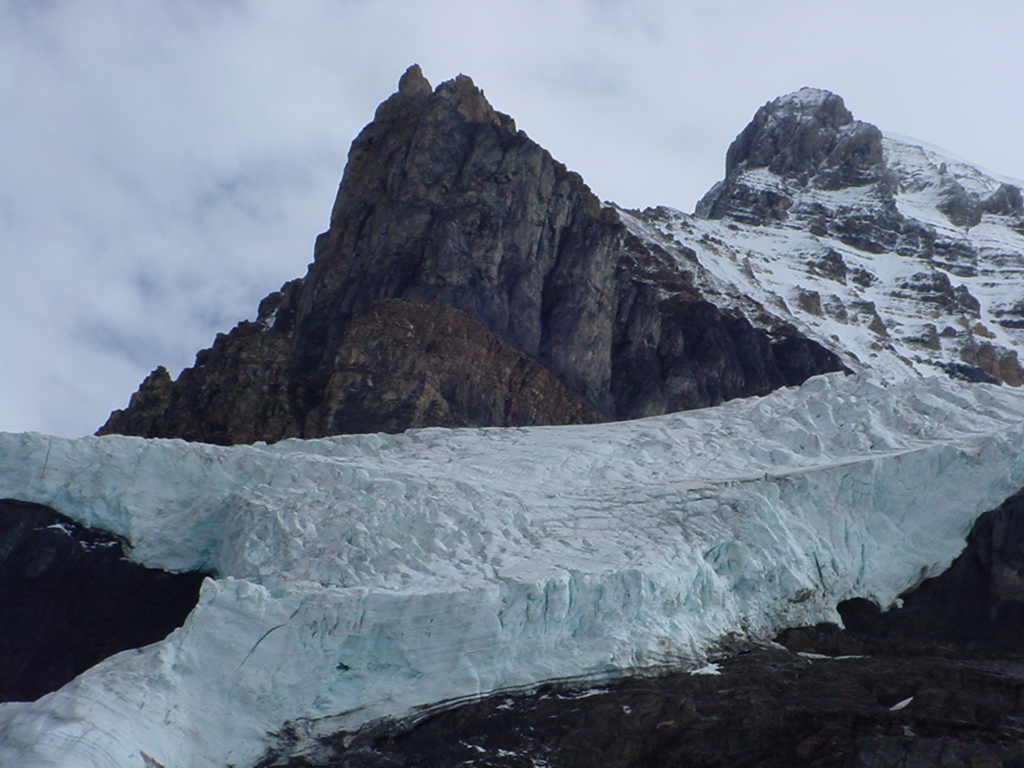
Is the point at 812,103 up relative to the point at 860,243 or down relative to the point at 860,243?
up

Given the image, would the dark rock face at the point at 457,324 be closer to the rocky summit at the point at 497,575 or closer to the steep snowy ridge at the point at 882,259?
the rocky summit at the point at 497,575

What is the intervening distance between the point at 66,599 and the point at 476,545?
29.6 feet

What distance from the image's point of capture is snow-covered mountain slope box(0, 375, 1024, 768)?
58.0ft

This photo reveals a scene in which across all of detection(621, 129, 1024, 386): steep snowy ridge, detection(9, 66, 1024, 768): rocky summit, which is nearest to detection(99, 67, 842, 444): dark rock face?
detection(9, 66, 1024, 768): rocky summit

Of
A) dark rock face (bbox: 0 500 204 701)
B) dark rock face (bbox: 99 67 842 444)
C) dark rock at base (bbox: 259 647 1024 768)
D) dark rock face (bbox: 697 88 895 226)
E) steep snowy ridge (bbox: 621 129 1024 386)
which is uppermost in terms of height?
dark rock face (bbox: 697 88 895 226)

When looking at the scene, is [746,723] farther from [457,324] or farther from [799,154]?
[799,154]

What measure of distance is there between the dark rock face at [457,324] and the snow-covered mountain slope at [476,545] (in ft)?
33.6

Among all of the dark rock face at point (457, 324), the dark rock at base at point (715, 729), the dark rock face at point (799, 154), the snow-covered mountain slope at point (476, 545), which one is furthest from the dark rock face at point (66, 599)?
the dark rock face at point (799, 154)

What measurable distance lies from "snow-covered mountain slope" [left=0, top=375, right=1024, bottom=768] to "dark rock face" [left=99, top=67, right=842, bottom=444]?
33.6ft

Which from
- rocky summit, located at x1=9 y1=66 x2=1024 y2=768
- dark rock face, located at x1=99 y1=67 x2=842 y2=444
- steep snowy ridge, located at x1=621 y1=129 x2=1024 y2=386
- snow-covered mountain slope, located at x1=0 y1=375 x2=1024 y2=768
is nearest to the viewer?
rocky summit, located at x1=9 y1=66 x2=1024 y2=768

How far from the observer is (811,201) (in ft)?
306

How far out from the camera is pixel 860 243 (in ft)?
285

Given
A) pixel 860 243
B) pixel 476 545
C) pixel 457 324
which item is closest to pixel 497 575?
pixel 476 545

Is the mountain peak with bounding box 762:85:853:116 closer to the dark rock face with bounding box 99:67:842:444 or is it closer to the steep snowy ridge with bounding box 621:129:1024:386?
the steep snowy ridge with bounding box 621:129:1024:386
